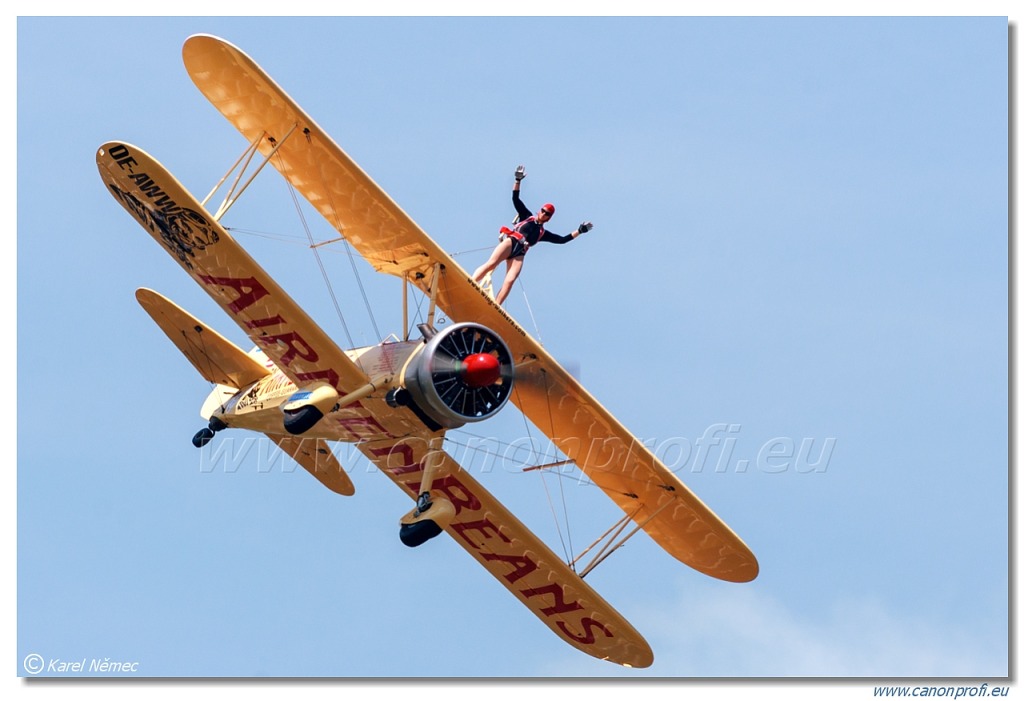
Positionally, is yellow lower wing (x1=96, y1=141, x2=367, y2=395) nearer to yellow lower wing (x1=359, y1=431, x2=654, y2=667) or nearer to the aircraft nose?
the aircraft nose

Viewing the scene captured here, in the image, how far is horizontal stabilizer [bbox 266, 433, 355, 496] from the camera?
86.1 feet

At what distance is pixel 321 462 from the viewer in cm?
2642

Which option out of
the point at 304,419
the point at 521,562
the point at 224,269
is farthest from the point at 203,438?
the point at 521,562

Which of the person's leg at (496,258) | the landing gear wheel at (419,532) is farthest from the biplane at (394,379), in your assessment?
the person's leg at (496,258)

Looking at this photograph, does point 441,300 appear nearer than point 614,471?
Yes

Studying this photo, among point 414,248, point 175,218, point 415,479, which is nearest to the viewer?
point 175,218

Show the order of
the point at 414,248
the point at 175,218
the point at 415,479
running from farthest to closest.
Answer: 1. the point at 415,479
2. the point at 414,248
3. the point at 175,218

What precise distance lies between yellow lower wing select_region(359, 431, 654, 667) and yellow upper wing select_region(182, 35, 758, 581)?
125cm

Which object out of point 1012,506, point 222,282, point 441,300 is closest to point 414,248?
point 441,300

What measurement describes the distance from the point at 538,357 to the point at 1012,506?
6.23m

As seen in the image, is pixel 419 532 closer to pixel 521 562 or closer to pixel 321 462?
pixel 521 562

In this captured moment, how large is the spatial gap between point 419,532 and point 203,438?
419 centimetres

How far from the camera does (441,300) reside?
78.8 feet
